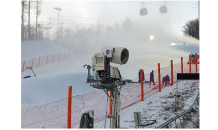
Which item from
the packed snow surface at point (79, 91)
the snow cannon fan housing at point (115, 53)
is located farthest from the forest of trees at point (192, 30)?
the snow cannon fan housing at point (115, 53)

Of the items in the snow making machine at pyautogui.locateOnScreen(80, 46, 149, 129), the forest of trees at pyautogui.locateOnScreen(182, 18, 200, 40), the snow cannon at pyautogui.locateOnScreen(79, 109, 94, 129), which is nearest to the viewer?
the snow cannon at pyautogui.locateOnScreen(79, 109, 94, 129)

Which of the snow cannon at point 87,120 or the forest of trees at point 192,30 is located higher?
the forest of trees at point 192,30

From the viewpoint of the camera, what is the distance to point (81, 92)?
11.9 metres

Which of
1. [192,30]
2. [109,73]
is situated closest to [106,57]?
[109,73]

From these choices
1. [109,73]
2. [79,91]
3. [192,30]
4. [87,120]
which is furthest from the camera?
[192,30]

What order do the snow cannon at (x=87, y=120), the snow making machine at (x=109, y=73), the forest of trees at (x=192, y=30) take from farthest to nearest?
the forest of trees at (x=192, y=30) → the snow making machine at (x=109, y=73) → the snow cannon at (x=87, y=120)

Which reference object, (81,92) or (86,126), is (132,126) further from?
(81,92)

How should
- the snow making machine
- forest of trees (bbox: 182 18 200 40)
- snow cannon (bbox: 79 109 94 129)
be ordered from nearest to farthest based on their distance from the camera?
snow cannon (bbox: 79 109 94 129) < the snow making machine < forest of trees (bbox: 182 18 200 40)

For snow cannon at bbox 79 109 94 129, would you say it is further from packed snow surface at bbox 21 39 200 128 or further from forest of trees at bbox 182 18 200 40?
forest of trees at bbox 182 18 200 40

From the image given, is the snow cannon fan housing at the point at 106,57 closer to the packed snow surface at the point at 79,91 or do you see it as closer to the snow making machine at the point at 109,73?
the snow making machine at the point at 109,73

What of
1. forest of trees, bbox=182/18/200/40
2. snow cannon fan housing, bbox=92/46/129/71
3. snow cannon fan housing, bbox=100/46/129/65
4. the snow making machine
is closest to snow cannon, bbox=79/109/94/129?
the snow making machine

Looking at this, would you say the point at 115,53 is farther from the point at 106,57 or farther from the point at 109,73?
the point at 109,73
